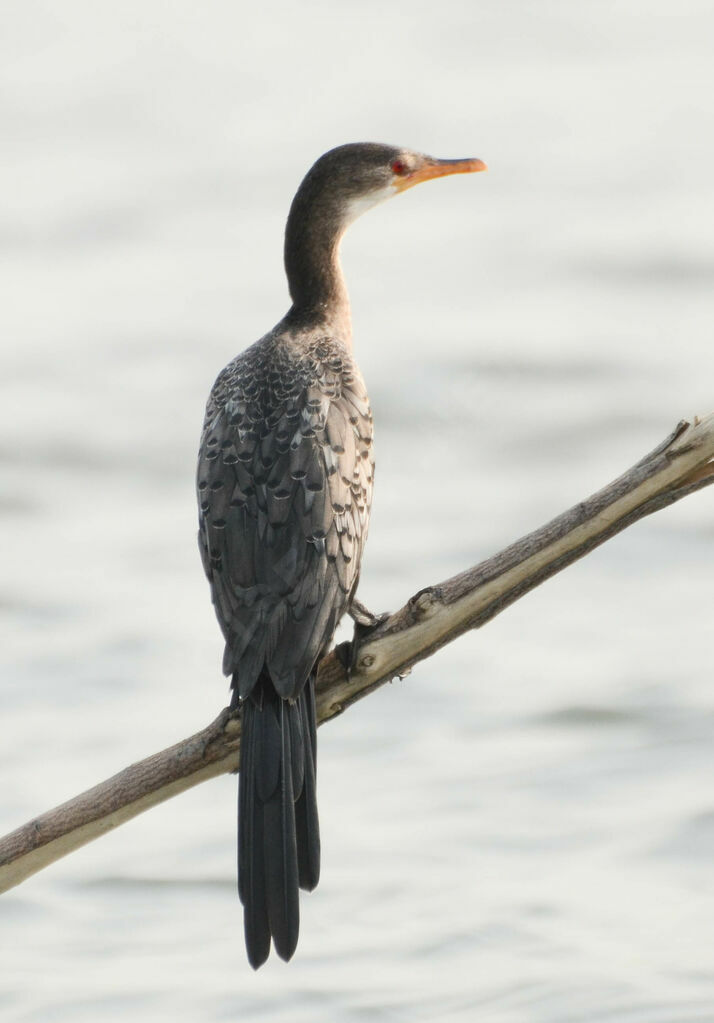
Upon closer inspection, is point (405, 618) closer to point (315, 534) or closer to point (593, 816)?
point (315, 534)

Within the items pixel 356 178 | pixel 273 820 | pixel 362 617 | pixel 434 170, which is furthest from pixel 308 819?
pixel 434 170

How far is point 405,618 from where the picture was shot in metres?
5.25

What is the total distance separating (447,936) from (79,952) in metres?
1.44

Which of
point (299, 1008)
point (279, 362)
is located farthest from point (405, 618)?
point (299, 1008)

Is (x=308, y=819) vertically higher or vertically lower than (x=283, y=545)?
lower

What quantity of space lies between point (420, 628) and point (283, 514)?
1.86ft

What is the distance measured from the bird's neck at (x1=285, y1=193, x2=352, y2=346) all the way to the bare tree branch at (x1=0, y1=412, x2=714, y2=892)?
1509 millimetres

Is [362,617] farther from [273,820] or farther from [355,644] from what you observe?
[273,820]

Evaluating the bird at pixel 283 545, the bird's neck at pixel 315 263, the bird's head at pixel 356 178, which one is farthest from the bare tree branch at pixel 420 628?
the bird's head at pixel 356 178

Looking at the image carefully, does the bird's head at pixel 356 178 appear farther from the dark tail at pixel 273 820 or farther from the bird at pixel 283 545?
the dark tail at pixel 273 820

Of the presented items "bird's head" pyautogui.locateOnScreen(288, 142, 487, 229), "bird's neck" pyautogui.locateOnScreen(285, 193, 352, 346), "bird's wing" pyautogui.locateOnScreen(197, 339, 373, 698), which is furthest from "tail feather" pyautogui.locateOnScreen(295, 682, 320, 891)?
"bird's head" pyautogui.locateOnScreen(288, 142, 487, 229)

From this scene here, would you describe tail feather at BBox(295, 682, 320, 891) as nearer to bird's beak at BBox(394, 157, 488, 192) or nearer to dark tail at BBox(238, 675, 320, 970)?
dark tail at BBox(238, 675, 320, 970)

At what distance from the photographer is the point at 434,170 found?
22.0 ft

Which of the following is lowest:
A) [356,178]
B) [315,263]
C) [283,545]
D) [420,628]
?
[420,628]
